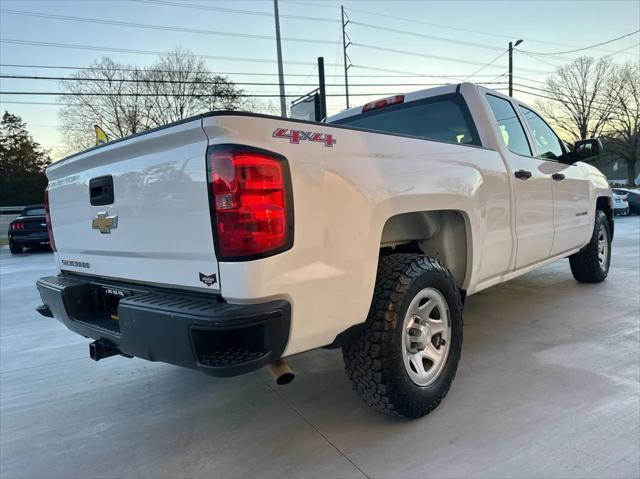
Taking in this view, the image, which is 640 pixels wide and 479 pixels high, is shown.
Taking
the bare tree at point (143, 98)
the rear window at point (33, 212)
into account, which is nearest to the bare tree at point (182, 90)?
the bare tree at point (143, 98)

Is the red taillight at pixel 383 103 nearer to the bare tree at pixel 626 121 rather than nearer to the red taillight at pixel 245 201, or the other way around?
the red taillight at pixel 245 201

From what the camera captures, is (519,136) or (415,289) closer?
(415,289)

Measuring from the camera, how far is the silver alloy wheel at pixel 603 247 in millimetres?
5383

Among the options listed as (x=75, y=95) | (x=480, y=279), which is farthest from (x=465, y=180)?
(x=75, y=95)

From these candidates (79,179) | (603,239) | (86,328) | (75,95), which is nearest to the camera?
(86,328)

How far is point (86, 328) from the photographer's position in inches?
91.4

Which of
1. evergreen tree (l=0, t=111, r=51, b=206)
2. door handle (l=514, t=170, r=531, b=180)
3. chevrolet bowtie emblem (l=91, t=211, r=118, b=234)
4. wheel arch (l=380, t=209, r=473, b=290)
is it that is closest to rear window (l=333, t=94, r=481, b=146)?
door handle (l=514, t=170, r=531, b=180)

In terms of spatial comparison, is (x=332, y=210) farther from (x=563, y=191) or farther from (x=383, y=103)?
(x=563, y=191)

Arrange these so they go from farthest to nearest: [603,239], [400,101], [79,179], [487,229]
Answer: [603,239] < [400,101] < [487,229] < [79,179]

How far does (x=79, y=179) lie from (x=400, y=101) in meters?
2.48

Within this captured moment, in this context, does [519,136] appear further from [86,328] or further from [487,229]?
[86,328]

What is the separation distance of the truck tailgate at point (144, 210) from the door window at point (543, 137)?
3.35 m

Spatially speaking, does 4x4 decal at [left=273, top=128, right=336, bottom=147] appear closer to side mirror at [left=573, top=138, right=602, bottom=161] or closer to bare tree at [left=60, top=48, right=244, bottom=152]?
side mirror at [left=573, top=138, right=602, bottom=161]

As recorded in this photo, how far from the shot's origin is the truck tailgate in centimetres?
181
